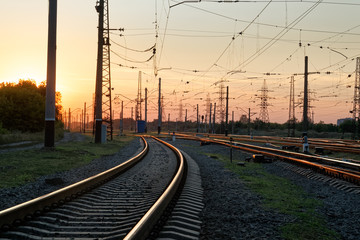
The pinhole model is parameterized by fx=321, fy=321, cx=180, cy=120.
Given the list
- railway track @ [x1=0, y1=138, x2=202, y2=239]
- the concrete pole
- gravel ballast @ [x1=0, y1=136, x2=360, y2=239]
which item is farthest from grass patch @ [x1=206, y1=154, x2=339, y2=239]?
the concrete pole

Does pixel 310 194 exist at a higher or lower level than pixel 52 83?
lower

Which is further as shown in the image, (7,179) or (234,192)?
(7,179)

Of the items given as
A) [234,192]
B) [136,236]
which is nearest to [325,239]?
[136,236]

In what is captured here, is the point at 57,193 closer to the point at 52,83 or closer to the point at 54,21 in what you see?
the point at 52,83

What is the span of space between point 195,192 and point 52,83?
15216 millimetres

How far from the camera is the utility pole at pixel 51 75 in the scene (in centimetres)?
2042

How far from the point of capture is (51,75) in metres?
20.5

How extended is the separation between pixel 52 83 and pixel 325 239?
19032mm

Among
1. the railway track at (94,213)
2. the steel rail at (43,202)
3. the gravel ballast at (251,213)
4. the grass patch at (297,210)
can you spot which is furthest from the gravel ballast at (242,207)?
the steel rail at (43,202)

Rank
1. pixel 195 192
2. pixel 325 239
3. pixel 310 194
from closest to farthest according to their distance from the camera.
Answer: pixel 325 239, pixel 195 192, pixel 310 194

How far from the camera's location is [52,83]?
20.4m

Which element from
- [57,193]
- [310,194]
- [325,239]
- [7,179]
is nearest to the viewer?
[325,239]


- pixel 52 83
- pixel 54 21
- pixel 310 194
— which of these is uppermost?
pixel 54 21

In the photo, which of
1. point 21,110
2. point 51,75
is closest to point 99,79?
point 51,75
